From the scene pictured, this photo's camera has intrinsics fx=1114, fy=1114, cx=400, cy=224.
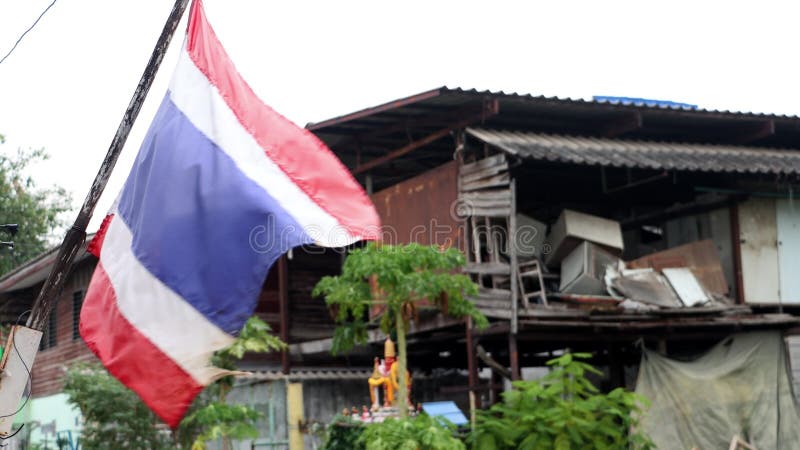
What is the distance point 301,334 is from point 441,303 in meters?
8.17

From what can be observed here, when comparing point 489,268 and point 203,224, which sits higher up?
point 489,268

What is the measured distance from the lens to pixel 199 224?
6801mm

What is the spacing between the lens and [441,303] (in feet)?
47.9

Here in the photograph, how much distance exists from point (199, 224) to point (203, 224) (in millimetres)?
27

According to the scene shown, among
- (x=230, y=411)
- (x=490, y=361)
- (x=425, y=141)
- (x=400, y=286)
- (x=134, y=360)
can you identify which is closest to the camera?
(x=134, y=360)

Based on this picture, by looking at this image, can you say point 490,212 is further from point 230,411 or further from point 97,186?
point 97,186

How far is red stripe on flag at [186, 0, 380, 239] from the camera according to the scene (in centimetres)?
698

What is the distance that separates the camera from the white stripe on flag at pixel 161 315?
6656 mm

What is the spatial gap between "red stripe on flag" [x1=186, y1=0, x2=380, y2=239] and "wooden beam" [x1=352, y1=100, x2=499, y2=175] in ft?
30.0

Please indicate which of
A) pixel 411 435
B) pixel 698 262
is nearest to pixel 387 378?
pixel 411 435

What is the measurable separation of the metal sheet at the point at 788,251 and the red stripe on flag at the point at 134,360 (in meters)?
13.1

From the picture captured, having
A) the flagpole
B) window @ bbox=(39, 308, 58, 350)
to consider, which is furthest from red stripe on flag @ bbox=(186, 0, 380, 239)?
window @ bbox=(39, 308, 58, 350)

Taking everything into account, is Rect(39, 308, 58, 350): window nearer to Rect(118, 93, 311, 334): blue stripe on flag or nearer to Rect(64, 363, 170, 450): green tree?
Rect(64, 363, 170, 450): green tree

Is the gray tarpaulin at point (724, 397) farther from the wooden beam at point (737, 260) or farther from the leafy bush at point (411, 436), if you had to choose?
the leafy bush at point (411, 436)
